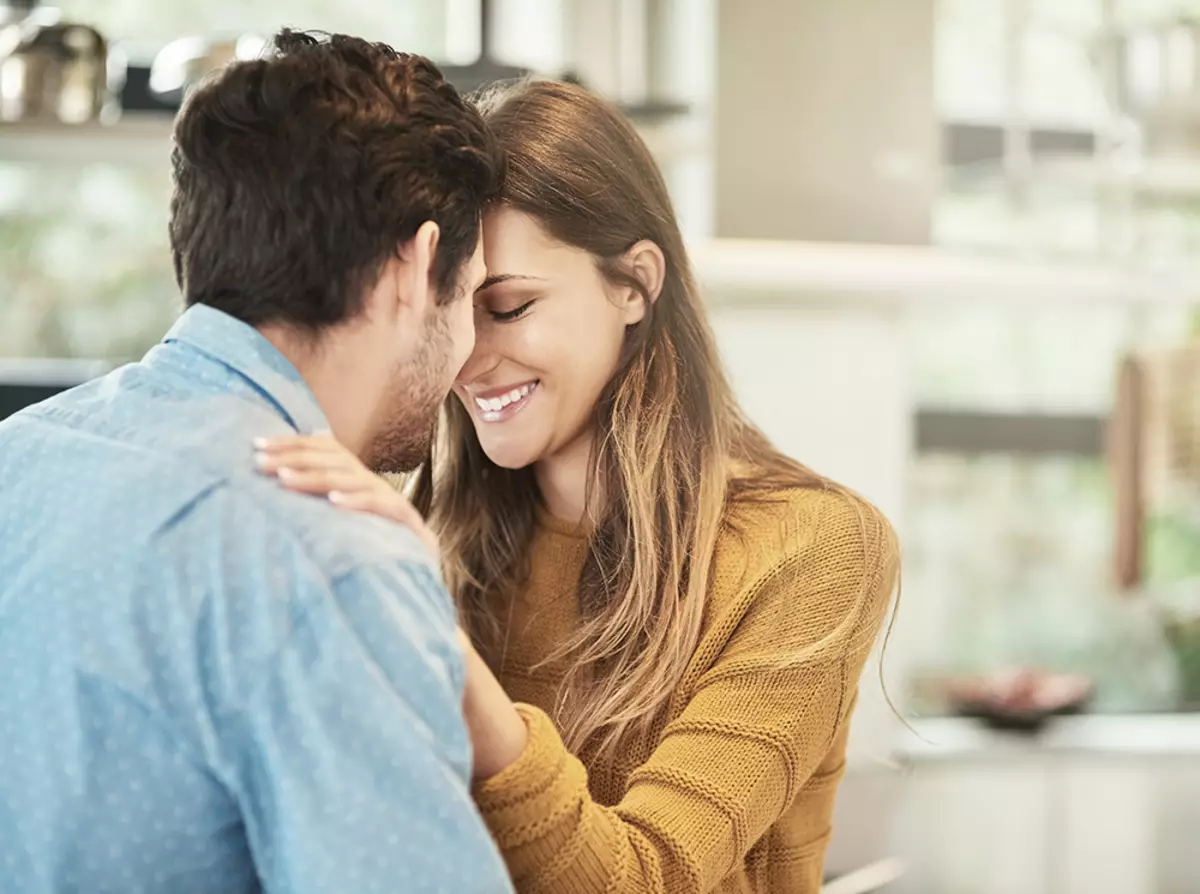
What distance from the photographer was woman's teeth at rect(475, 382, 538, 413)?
5.32 ft

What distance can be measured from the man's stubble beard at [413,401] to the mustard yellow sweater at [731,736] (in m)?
0.24

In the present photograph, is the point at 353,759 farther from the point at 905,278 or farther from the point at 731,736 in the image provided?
the point at 905,278

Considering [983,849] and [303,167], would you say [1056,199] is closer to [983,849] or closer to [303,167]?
[983,849]

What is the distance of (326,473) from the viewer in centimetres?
101

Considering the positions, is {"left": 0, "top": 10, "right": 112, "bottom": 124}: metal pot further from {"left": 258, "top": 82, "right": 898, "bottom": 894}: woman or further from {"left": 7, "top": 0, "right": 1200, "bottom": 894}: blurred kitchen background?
{"left": 258, "top": 82, "right": 898, "bottom": 894}: woman

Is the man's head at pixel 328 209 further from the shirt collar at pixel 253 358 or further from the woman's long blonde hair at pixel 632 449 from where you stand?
the woman's long blonde hair at pixel 632 449

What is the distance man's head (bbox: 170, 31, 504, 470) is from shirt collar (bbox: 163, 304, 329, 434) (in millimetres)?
24

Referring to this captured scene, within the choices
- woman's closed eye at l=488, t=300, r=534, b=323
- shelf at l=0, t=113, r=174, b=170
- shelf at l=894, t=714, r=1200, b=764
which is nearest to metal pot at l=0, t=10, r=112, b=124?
shelf at l=0, t=113, r=174, b=170

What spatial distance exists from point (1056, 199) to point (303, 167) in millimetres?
2670

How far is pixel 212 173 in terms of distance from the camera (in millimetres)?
1083

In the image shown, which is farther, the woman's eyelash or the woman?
the woman's eyelash

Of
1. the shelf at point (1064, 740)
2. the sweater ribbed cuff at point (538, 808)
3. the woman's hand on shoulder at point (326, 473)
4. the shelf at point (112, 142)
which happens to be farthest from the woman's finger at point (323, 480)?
the shelf at point (1064, 740)

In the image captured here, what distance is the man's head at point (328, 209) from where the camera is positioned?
3.50 feet

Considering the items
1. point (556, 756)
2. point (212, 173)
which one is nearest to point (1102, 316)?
point (556, 756)
